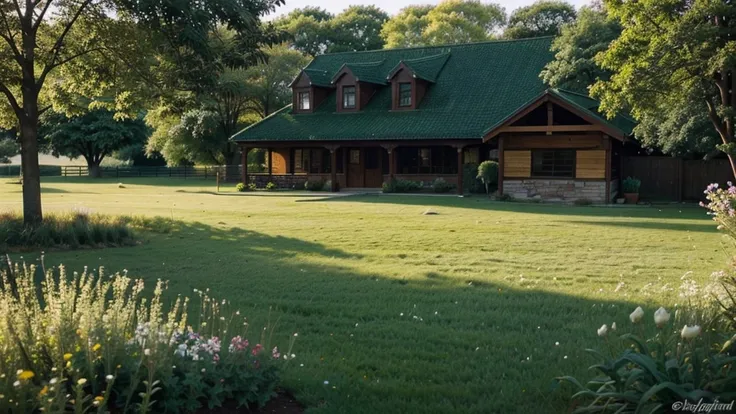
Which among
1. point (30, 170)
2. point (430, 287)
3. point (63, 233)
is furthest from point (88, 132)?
point (430, 287)

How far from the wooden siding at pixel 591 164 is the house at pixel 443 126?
0.14 ft

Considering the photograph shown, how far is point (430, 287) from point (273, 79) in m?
47.2

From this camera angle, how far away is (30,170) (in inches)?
Result: 614

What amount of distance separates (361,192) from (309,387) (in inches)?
1224

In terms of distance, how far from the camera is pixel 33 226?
14.8 m

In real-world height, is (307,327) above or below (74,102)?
below

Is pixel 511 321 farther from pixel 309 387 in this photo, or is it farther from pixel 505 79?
pixel 505 79

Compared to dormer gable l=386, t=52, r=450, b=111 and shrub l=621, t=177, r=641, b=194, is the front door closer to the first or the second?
dormer gable l=386, t=52, r=450, b=111

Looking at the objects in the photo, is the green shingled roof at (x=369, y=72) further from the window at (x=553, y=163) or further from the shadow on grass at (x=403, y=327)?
the shadow on grass at (x=403, y=327)

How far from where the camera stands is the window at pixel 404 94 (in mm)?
37656

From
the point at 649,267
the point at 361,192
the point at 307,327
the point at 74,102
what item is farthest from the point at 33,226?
the point at 361,192

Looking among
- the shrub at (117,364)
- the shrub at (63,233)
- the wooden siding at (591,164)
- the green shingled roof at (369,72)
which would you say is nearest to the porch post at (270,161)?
the green shingled roof at (369,72)

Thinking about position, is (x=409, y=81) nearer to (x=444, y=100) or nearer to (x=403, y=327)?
(x=444, y=100)

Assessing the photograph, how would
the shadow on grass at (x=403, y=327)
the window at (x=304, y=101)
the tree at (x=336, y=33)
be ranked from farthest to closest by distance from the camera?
the tree at (x=336, y=33), the window at (x=304, y=101), the shadow on grass at (x=403, y=327)
